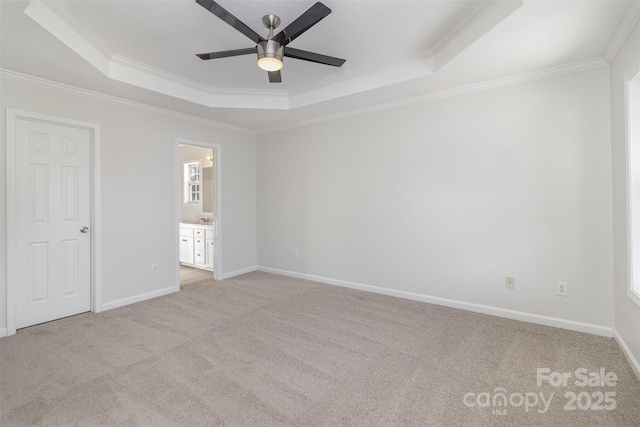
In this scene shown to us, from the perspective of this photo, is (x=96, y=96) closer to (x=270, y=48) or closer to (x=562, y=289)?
(x=270, y=48)

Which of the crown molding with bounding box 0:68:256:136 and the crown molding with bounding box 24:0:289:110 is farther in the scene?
the crown molding with bounding box 0:68:256:136

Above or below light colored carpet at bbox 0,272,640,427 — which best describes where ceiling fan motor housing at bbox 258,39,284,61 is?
above

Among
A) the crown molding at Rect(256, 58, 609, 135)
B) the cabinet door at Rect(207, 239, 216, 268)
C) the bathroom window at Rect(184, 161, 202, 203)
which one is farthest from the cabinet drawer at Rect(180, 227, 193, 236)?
the crown molding at Rect(256, 58, 609, 135)

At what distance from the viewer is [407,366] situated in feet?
7.48

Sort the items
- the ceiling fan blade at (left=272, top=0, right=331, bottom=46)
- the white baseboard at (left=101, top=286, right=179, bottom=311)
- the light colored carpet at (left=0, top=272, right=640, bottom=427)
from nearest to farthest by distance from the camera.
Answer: the light colored carpet at (left=0, top=272, right=640, bottom=427) < the ceiling fan blade at (left=272, top=0, right=331, bottom=46) < the white baseboard at (left=101, top=286, right=179, bottom=311)

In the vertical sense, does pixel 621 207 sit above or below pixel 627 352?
above

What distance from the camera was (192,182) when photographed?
6543mm

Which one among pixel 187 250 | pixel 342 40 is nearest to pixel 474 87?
pixel 342 40

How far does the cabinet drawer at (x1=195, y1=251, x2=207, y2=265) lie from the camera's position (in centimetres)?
541

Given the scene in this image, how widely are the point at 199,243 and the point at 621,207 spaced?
5.56 metres

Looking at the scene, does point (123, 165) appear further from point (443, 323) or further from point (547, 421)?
point (547, 421)

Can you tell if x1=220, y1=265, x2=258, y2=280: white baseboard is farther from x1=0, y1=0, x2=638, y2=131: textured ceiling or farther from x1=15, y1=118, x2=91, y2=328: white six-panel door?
x1=0, y1=0, x2=638, y2=131: textured ceiling

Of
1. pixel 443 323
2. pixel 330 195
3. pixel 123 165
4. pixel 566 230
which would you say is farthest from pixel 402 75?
pixel 123 165

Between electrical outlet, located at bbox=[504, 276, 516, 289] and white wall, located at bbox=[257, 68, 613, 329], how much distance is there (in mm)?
50
